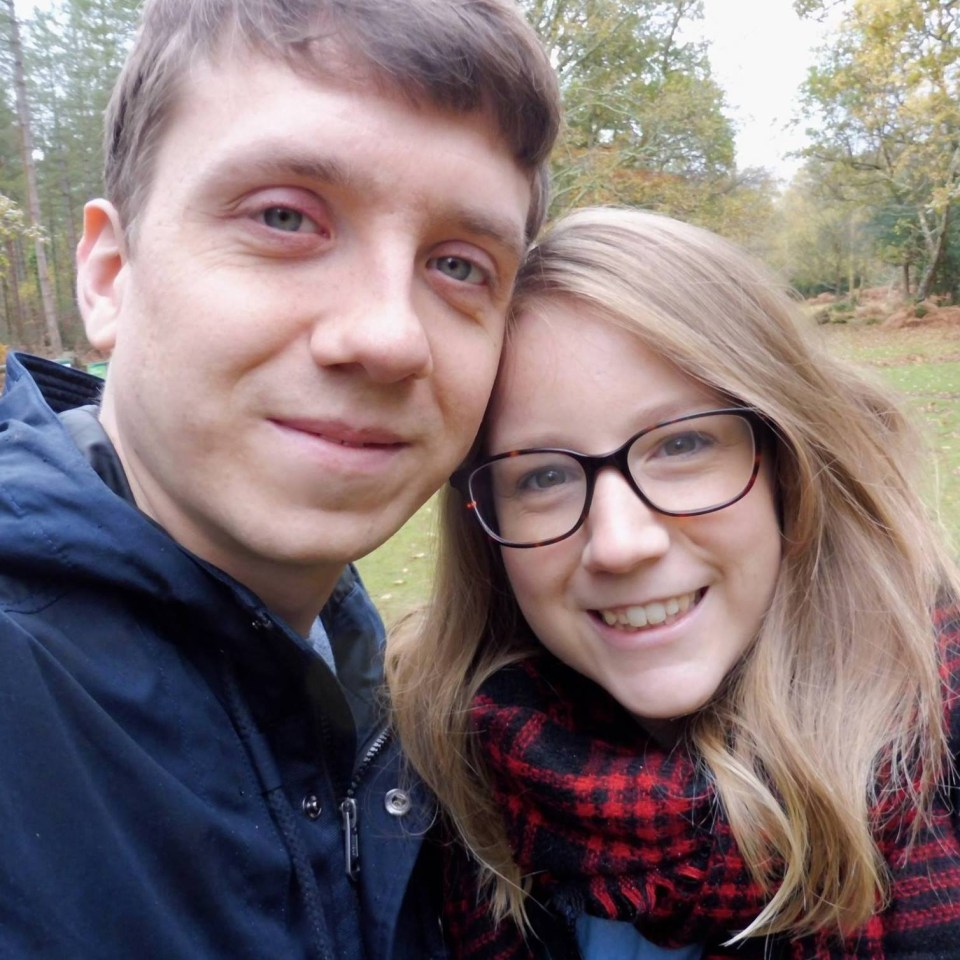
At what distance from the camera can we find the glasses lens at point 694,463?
5.24 feet

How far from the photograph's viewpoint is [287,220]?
4.41 ft

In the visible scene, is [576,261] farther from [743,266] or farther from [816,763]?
[816,763]

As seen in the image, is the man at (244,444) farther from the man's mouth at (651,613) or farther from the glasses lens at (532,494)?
the man's mouth at (651,613)

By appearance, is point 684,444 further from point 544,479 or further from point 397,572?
point 397,572

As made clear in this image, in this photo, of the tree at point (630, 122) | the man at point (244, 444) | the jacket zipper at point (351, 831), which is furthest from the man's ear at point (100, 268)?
the tree at point (630, 122)

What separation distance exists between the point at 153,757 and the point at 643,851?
911 mm

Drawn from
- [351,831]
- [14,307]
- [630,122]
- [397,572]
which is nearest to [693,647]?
[351,831]

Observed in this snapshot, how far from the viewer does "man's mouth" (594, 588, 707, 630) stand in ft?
5.22

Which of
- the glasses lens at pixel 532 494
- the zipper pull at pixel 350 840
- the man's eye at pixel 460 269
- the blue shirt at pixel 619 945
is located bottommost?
the blue shirt at pixel 619 945

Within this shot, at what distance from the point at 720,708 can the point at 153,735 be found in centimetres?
110

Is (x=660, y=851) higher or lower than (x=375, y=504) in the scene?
lower

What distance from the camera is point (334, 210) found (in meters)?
1.33

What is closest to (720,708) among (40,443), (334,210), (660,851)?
(660,851)

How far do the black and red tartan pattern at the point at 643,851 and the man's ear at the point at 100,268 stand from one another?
1.14m
